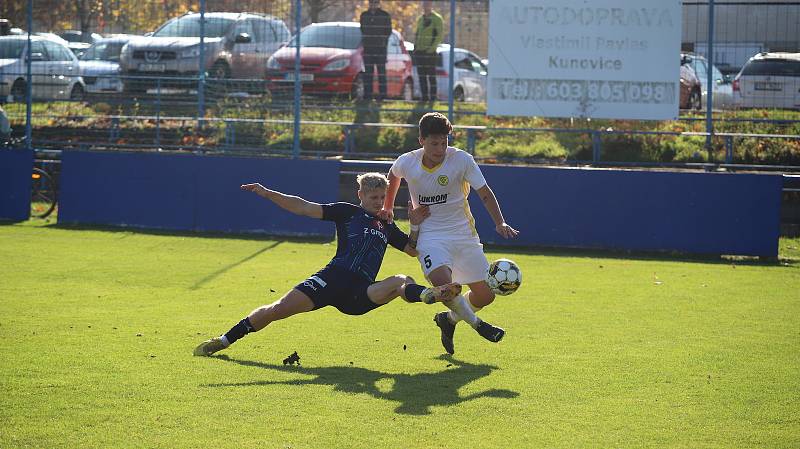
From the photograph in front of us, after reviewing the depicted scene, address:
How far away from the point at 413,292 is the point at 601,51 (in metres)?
10.2

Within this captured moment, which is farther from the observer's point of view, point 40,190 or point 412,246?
point 40,190

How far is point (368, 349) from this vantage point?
28.6ft

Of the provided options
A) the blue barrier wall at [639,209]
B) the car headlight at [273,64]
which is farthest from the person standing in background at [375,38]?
the blue barrier wall at [639,209]

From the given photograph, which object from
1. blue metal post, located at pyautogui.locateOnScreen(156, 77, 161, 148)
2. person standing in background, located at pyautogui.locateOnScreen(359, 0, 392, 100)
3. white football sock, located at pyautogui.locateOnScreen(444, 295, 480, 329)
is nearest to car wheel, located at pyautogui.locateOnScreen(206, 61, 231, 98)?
blue metal post, located at pyautogui.locateOnScreen(156, 77, 161, 148)

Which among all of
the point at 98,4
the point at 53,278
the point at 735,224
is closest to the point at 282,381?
the point at 53,278

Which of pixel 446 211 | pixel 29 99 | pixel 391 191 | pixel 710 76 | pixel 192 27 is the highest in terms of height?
pixel 192 27

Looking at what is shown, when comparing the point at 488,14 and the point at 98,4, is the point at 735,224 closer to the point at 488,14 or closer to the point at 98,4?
the point at 488,14

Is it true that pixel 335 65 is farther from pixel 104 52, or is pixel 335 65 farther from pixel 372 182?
pixel 372 182

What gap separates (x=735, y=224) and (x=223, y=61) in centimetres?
853

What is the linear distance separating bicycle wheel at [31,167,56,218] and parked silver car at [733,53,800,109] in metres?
11.1

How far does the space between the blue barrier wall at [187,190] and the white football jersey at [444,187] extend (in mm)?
7781

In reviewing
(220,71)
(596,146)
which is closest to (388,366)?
(596,146)

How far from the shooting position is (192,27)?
19.5 metres

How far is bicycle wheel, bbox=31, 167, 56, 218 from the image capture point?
707 inches
